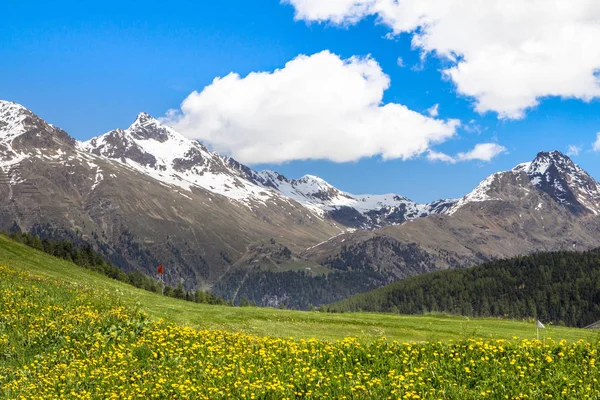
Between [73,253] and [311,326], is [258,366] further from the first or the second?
[73,253]

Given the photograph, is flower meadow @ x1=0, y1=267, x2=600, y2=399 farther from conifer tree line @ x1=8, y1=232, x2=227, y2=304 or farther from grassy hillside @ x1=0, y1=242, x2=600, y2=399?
conifer tree line @ x1=8, y1=232, x2=227, y2=304

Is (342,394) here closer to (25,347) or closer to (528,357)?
(528,357)

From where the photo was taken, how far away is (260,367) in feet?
55.9

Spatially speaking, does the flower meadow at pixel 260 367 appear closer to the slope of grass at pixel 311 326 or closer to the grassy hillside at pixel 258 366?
the grassy hillside at pixel 258 366

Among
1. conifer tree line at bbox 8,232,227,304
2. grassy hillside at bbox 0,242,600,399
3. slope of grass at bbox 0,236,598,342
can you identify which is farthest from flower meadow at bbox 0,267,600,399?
conifer tree line at bbox 8,232,227,304

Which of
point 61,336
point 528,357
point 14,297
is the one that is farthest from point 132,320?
point 528,357

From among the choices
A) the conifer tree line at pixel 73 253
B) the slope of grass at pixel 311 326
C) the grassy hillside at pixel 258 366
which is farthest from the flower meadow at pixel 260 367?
the conifer tree line at pixel 73 253

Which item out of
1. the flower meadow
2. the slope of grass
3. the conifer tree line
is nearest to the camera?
the flower meadow

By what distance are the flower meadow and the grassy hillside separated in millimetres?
39

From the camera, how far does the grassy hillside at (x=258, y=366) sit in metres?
14.6

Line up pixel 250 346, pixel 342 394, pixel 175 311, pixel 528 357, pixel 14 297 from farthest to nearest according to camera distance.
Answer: pixel 175 311
pixel 14 297
pixel 250 346
pixel 528 357
pixel 342 394

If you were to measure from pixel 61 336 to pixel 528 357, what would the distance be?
17971 millimetres

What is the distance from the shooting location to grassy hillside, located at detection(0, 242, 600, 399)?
47.9 ft

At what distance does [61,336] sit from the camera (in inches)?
823
